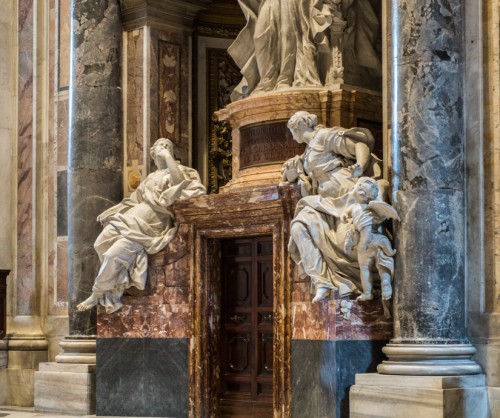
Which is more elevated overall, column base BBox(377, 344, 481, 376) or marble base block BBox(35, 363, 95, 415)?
column base BBox(377, 344, 481, 376)

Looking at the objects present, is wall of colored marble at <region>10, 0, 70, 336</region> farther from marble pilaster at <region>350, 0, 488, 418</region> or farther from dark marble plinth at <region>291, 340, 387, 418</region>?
marble pilaster at <region>350, 0, 488, 418</region>

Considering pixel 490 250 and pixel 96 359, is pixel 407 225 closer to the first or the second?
pixel 490 250

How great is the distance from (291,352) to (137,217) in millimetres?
2608

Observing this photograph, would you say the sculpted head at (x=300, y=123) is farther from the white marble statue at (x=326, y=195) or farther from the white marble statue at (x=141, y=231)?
the white marble statue at (x=141, y=231)

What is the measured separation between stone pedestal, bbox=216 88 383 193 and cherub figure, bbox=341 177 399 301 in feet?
6.54

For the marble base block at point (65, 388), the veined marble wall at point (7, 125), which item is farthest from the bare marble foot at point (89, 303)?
the veined marble wall at point (7, 125)

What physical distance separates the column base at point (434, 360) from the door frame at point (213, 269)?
1.63 m

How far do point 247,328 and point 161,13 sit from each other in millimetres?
4437

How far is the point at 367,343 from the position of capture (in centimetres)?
1223

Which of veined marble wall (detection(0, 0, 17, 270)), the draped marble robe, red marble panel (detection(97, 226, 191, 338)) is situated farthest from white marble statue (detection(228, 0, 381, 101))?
veined marble wall (detection(0, 0, 17, 270))

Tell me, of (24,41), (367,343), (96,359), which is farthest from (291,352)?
(24,41)

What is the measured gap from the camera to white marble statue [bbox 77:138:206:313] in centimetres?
1410

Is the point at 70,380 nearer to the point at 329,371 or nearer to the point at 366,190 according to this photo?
the point at 329,371

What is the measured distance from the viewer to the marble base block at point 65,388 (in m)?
14.8
